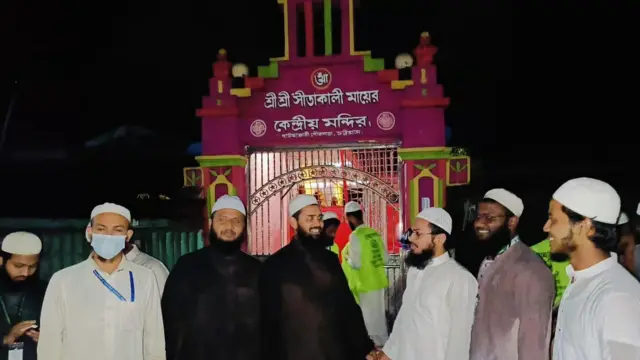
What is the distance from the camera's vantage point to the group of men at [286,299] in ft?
12.6

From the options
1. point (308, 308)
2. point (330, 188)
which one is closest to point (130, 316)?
point (308, 308)

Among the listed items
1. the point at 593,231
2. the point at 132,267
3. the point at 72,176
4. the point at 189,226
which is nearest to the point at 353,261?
the point at 189,226

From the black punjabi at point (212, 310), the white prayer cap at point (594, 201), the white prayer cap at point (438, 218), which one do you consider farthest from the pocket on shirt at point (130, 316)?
the white prayer cap at point (594, 201)

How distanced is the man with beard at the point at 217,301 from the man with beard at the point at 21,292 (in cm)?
86

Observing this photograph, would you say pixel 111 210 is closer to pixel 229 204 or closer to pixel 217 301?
pixel 229 204

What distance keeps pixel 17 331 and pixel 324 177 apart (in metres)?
5.36

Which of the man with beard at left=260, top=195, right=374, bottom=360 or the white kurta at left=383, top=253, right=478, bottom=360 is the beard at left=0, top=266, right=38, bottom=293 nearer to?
the man with beard at left=260, top=195, right=374, bottom=360

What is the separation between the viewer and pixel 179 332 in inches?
171

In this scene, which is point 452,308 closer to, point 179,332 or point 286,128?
point 179,332

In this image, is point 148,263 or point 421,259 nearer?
point 421,259

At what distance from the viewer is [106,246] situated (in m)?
4.02

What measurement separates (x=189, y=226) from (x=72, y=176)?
417 centimetres

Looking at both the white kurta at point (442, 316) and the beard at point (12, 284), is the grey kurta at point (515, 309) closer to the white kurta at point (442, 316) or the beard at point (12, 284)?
the white kurta at point (442, 316)

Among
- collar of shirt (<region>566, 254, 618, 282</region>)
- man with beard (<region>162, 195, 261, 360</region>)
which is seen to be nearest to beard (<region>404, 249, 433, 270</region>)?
Answer: man with beard (<region>162, 195, 261, 360</region>)
